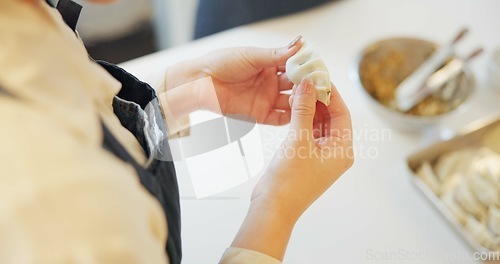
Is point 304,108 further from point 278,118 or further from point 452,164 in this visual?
point 452,164

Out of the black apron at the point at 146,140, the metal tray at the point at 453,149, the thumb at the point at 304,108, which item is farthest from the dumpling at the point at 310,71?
the metal tray at the point at 453,149

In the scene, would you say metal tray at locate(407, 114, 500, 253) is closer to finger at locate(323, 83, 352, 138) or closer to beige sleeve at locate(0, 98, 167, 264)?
finger at locate(323, 83, 352, 138)

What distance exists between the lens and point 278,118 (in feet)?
1.38

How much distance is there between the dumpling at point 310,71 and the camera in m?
0.38

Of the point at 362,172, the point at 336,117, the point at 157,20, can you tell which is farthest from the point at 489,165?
the point at 157,20

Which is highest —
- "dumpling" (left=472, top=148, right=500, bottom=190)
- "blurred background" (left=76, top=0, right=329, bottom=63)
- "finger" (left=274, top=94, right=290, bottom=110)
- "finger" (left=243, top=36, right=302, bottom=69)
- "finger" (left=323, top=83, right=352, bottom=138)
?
"finger" (left=243, top=36, right=302, bottom=69)

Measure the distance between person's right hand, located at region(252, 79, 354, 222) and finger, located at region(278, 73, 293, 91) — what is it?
18 mm

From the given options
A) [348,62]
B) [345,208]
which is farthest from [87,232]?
[348,62]

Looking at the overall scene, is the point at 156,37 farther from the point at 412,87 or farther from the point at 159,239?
the point at 159,239

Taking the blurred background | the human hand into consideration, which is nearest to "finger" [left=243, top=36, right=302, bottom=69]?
the human hand

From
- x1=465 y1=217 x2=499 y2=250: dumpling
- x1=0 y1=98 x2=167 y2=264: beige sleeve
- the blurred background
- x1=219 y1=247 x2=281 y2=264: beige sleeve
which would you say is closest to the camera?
x1=0 y1=98 x2=167 y2=264: beige sleeve

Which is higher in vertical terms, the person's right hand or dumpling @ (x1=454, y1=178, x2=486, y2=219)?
the person's right hand

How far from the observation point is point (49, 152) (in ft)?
0.68

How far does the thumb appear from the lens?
1.23 feet
